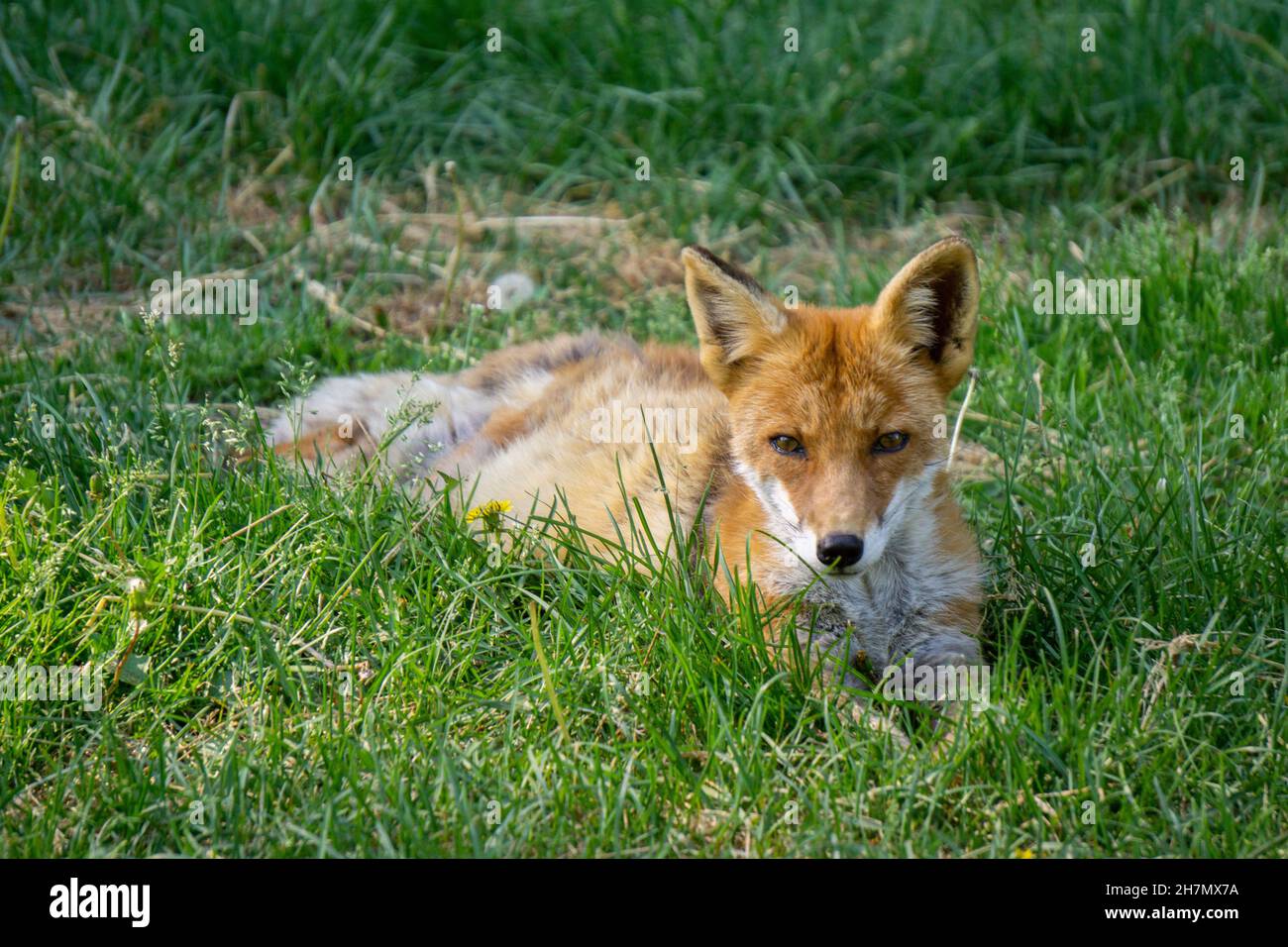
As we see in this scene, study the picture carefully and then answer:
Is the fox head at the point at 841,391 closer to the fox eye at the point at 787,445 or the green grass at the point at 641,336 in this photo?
the fox eye at the point at 787,445

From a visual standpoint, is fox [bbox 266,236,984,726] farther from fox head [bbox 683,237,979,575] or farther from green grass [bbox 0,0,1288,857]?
green grass [bbox 0,0,1288,857]

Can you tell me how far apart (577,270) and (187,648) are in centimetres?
388

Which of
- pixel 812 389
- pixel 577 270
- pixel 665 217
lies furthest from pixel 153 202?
pixel 812 389

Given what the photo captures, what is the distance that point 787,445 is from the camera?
171 inches

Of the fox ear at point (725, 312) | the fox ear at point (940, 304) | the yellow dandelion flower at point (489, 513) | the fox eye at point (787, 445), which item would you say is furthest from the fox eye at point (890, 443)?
the yellow dandelion flower at point (489, 513)

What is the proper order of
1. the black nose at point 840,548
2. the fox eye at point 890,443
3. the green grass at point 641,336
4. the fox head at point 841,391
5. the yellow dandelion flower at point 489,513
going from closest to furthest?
the green grass at point 641,336
the black nose at point 840,548
the fox head at point 841,391
the fox eye at point 890,443
the yellow dandelion flower at point 489,513

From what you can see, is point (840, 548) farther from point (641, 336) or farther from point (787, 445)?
point (641, 336)

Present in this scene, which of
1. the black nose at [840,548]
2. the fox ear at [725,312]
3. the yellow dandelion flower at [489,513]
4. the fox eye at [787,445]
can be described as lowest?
the yellow dandelion flower at [489,513]

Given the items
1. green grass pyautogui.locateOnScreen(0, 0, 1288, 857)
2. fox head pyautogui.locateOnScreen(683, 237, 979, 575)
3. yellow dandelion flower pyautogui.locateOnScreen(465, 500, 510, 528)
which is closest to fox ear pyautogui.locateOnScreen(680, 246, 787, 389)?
fox head pyautogui.locateOnScreen(683, 237, 979, 575)

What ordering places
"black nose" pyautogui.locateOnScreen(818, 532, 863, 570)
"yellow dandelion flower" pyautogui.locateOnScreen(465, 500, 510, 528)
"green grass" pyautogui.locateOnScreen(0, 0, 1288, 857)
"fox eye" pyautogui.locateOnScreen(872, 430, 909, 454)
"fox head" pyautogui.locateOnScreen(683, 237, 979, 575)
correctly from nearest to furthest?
"green grass" pyautogui.locateOnScreen(0, 0, 1288, 857)
"black nose" pyautogui.locateOnScreen(818, 532, 863, 570)
"fox head" pyautogui.locateOnScreen(683, 237, 979, 575)
"fox eye" pyautogui.locateOnScreen(872, 430, 909, 454)
"yellow dandelion flower" pyautogui.locateOnScreen(465, 500, 510, 528)

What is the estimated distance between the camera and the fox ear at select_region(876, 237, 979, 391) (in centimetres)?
434

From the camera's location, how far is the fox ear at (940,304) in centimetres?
434
